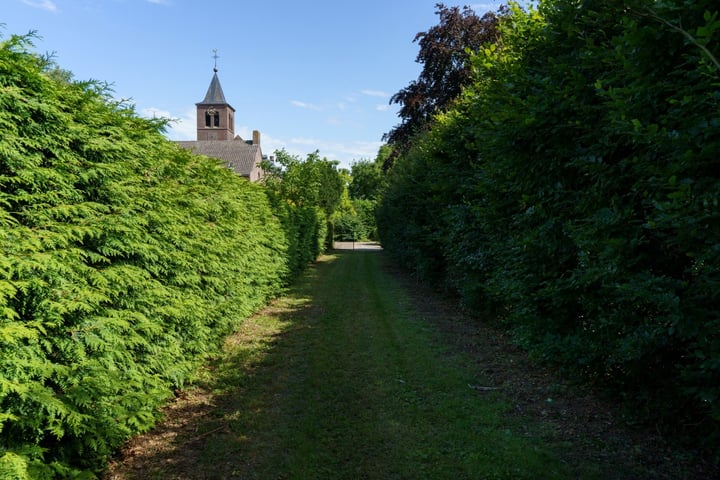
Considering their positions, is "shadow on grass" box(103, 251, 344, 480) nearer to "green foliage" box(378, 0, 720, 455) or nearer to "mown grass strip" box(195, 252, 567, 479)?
"mown grass strip" box(195, 252, 567, 479)

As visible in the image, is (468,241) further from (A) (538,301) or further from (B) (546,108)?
(B) (546,108)

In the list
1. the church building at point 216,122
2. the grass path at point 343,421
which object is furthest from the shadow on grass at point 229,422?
the church building at point 216,122

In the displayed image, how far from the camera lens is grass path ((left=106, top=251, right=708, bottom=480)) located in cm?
353

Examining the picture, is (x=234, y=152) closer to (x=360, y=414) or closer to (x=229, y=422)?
(x=229, y=422)

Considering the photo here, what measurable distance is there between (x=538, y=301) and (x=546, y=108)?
2.06 metres

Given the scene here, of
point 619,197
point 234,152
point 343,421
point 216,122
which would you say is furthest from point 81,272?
point 216,122

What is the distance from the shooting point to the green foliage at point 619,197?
241cm

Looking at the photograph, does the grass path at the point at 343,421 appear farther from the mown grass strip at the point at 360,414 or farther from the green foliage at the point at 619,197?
the green foliage at the point at 619,197

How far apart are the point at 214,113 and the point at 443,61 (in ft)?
146

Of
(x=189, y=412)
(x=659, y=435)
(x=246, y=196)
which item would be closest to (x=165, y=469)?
(x=189, y=412)

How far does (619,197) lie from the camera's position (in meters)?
3.20

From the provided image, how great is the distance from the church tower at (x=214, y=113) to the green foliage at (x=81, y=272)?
178 ft

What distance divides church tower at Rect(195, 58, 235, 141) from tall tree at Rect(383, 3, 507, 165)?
41.3 m

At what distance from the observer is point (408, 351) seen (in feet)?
22.3
